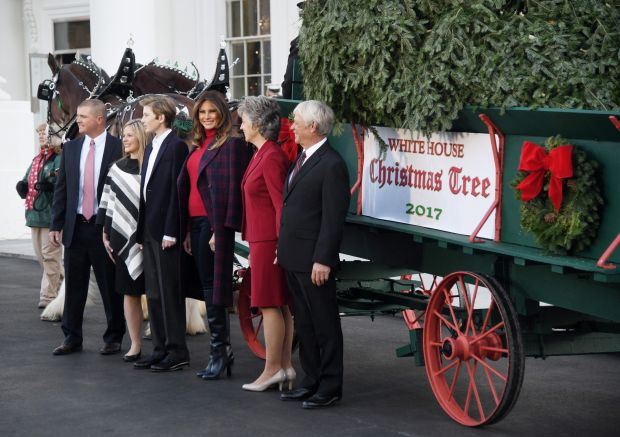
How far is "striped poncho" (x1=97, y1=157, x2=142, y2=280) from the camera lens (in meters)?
7.65

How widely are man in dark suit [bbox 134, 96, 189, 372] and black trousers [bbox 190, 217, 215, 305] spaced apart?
0.58ft

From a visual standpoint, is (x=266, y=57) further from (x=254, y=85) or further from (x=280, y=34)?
(x=280, y=34)

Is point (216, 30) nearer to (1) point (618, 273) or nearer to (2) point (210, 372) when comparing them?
(2) point (210, 372)

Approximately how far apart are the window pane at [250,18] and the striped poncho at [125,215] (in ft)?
33.5

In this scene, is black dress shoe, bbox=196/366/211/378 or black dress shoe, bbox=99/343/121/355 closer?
black dress shoe, bbox=196/366/211/378

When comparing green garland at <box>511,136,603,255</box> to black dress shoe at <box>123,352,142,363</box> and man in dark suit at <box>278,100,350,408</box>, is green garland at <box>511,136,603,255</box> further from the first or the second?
black dress shoe at <box>123,352,142,363</box>

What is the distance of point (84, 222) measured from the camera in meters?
8.19

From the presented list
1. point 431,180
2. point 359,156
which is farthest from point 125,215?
point 431,180

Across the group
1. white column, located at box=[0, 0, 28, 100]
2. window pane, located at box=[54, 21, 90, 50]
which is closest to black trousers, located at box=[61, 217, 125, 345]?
window pane, located at box=[54, 21, 90, 50]

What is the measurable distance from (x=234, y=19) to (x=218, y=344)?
1130 centimetres

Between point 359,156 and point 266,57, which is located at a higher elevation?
point 266,57

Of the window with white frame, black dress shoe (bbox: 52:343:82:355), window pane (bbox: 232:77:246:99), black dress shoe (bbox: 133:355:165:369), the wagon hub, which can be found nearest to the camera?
the wagon hub

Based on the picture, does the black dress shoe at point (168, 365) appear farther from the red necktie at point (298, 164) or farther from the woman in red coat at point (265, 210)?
the red necktie at point (298, 164)

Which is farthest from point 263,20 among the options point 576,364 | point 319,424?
point 319,424
